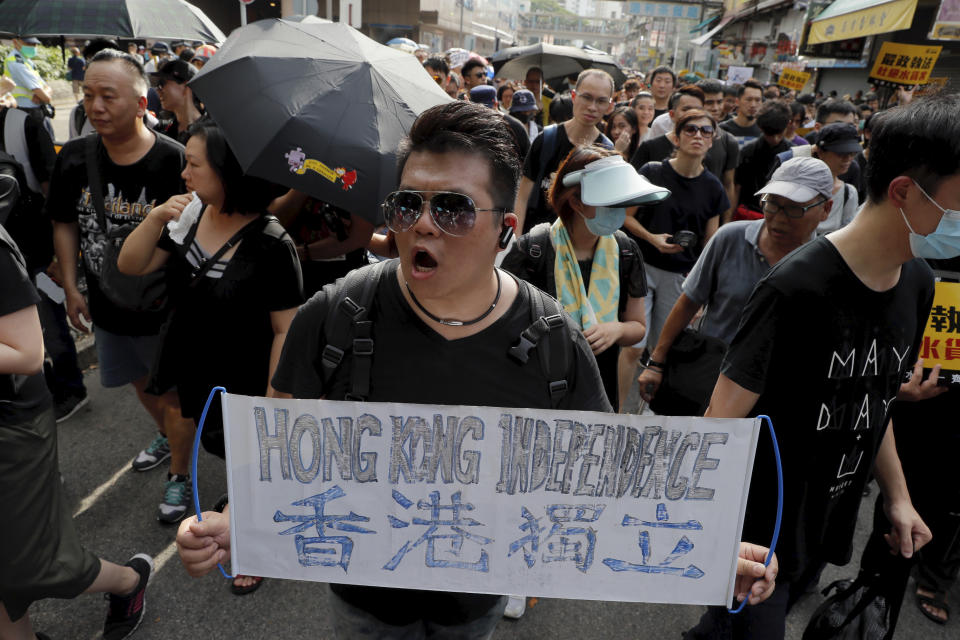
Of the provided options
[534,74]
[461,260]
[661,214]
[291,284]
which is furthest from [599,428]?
[534,74]

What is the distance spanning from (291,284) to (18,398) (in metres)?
0.90

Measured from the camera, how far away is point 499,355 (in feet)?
4.83

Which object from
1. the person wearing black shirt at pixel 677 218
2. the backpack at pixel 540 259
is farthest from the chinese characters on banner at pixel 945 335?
the person wearing black shirt at pixel 677 218

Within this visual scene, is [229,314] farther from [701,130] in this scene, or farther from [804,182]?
[701,130]

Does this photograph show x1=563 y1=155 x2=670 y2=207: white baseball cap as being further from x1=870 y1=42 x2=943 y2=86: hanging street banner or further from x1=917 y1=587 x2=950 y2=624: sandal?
x1=870 y1=42 x2=943 y2=86: hanging street banner

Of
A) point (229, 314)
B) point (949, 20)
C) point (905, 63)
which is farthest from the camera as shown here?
point (949, 20)

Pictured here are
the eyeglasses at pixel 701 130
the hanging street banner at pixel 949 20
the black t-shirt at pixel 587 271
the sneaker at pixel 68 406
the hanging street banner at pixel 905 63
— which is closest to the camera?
the black t-shirt at pixel 587 271

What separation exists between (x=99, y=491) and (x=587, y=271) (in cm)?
270

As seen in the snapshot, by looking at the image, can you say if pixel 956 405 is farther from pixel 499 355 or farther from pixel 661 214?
pixel 499 355

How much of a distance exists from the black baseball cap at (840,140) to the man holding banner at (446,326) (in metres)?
→ 3.46

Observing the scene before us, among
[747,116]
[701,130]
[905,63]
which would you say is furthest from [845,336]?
[905,63]

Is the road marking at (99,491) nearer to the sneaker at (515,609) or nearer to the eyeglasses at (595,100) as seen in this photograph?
the sneaker at (515,609)

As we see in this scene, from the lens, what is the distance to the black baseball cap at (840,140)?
411 centimetres

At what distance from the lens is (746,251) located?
2766mm
